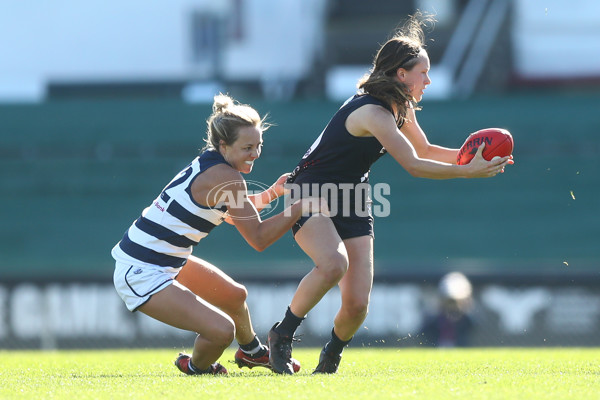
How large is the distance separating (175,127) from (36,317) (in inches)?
205

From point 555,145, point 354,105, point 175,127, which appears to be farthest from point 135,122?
point 354,105

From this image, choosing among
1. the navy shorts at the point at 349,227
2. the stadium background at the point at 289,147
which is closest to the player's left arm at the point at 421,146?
the navy shorts at the point at 349,227

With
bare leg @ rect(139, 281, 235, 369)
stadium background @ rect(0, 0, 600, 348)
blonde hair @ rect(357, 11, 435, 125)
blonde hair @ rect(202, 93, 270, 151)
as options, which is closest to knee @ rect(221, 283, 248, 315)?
bare leg @ rect(139, 281, 235, 369)

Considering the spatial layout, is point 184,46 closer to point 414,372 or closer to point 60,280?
point 60,280

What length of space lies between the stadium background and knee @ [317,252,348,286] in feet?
19.6

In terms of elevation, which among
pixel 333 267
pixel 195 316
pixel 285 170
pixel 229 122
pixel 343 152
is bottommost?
pixel 285 170

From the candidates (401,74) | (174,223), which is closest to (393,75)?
(401,74)

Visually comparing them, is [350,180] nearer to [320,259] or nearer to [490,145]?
[320,259]

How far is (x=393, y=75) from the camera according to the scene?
18.6 feet

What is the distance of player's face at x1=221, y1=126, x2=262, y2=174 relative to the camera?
542 cm

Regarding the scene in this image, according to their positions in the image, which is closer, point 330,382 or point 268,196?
point 330,382

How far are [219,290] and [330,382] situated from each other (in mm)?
1105

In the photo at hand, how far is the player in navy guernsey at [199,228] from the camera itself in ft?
17.5

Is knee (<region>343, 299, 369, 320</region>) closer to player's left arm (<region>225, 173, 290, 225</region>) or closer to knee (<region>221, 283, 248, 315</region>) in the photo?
knee (<region>221, 283, 248, 315</region>)
